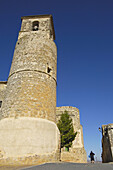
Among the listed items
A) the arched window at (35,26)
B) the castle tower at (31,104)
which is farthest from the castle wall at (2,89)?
the arched window at (35,26)

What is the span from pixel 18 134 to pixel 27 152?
997 mm

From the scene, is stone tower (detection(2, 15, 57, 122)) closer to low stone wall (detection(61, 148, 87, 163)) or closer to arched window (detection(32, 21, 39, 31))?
arched window (detection(32, 21, 39, 31))

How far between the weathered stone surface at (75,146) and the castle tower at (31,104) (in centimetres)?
944

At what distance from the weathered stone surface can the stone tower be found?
967 centimetres

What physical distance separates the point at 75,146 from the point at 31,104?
460 inches

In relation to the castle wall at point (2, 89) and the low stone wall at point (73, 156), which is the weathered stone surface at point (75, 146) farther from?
the castle wall at point (2, 89)

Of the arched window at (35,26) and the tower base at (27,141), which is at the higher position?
the arched window at (35,26)

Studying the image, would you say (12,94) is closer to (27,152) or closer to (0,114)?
(0,114)

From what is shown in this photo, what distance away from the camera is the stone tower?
7895 millimetres

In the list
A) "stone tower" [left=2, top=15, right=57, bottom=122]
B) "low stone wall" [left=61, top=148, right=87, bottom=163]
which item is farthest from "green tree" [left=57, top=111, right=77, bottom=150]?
"stone tower" [left=2, top=15, right=57, bottom=122]

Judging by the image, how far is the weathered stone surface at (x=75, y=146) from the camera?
1586 centimetres

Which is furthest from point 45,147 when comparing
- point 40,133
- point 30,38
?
point 30,38

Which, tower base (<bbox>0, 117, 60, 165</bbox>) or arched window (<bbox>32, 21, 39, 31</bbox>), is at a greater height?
arched window (<bbox>32, 21, 39, 31</bbox>)

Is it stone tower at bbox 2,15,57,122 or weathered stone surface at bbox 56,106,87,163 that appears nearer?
stone tower at bbox 2,15,57,122
